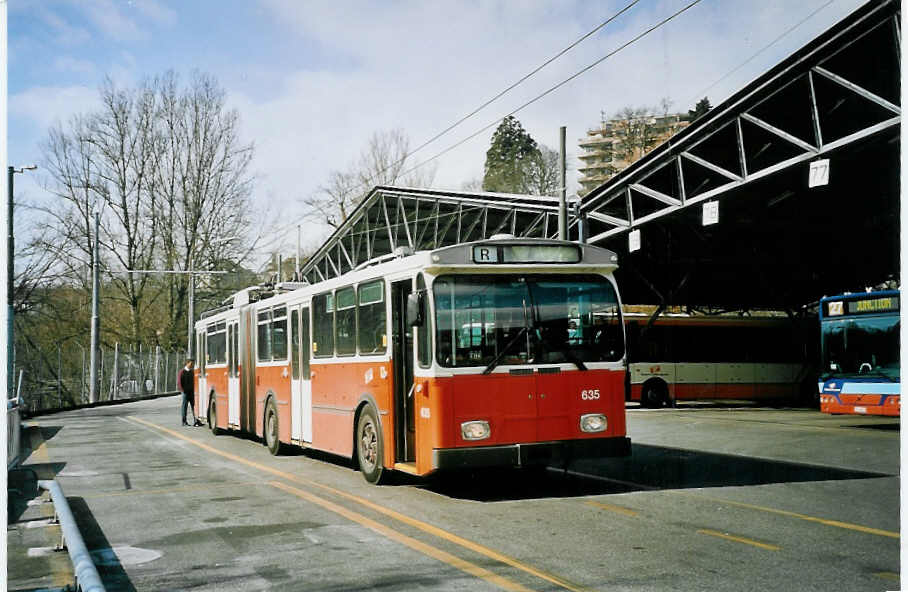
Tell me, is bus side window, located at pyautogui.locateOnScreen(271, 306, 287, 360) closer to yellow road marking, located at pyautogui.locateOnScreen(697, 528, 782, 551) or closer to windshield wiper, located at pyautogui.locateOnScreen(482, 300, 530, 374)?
windshield wiper, located at pyautogui.locateOnScreen(482, 300, 530, 374)

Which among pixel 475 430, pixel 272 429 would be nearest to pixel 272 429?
pixel 272 429

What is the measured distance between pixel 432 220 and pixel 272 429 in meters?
23.5

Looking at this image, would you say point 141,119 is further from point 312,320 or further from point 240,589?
point 240,589

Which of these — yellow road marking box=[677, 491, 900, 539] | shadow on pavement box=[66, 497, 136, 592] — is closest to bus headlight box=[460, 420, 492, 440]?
yellow road marking box=[677, 491, 900, 539]

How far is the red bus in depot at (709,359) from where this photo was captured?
33969 millimetres

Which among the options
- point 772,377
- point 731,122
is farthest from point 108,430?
point 772,377

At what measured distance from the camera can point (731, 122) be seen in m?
22.4

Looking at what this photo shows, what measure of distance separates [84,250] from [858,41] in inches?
1518

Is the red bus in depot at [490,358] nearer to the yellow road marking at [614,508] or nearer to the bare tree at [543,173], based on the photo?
the yellow road marking at [614,508]

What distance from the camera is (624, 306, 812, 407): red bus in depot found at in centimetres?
3397

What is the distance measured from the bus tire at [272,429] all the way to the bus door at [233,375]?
279cm

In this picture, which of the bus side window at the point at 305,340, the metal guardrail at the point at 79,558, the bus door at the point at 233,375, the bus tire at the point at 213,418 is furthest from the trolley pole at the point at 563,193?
the metal guardrail at the point at 79,558

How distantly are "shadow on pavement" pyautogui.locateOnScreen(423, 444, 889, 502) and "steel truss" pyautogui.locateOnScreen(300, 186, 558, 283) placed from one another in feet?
40.0

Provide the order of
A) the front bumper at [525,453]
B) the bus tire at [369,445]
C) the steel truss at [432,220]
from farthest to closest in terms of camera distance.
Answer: the steel truss at [432,220] < the bus tire at [369,445] < the front bumper at [525,453]
